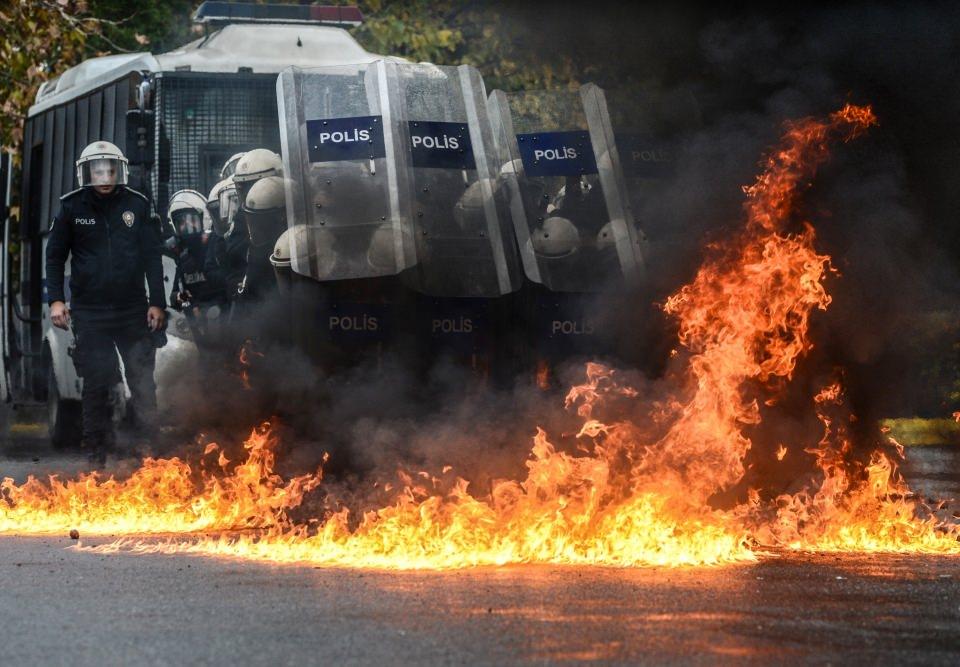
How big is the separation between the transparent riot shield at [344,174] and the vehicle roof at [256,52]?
2094mm

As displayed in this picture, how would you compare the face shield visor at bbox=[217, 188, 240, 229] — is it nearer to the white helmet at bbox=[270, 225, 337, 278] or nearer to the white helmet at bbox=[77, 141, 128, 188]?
the white helmet at bbox=[77, 141, 128, 188]

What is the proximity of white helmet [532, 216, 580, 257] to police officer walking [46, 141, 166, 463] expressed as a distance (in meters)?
2.64

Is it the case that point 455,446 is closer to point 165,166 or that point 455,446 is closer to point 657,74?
Answer: point 657,74

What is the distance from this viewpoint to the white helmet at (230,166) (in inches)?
468

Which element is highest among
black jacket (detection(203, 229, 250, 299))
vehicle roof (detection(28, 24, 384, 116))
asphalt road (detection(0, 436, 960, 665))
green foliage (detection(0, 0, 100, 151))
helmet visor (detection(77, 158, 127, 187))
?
green foliage (detection(0, 0, 100, 151))

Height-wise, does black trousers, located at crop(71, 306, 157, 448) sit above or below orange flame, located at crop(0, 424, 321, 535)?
above

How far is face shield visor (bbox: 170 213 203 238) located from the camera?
1225 cm

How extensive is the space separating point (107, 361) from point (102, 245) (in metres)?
0.75

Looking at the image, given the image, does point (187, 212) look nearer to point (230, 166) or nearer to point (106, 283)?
point (230, 166)

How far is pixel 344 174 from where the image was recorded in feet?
34.6

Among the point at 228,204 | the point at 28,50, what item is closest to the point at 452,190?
the point at 228,204

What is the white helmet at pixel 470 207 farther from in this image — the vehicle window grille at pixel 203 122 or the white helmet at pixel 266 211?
the vehicle window grille at pixel 203 122

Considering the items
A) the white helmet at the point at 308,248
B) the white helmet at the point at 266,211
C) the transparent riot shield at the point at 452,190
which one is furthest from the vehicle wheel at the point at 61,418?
the transparent riot shield at the point at 452,190

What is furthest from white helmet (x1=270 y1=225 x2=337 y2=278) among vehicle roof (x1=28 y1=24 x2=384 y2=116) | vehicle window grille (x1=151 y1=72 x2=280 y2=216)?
vehicle roof (x1=28 y1=24 x2=384 y2=116)
